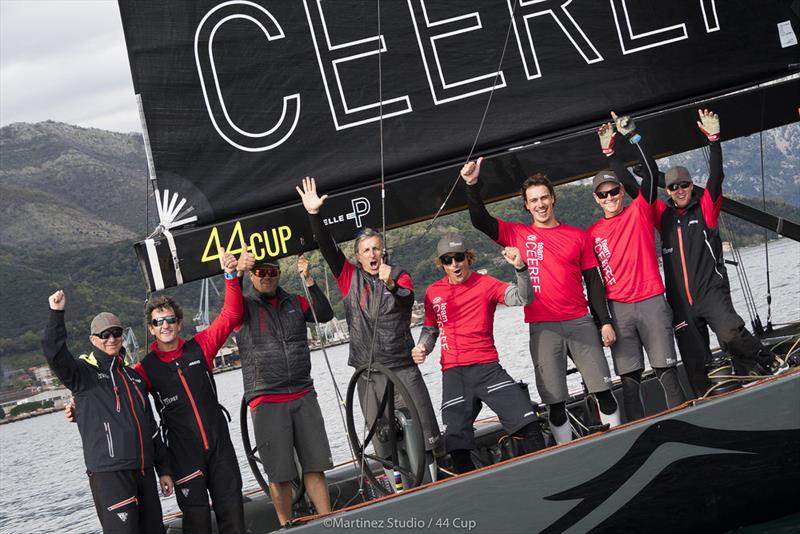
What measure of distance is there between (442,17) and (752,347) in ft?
7.04

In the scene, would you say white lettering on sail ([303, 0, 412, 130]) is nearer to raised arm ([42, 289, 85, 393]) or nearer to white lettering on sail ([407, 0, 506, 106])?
white lettering on sail ([407, 0, 506, 106])

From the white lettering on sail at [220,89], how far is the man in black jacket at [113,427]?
1026 millimetres

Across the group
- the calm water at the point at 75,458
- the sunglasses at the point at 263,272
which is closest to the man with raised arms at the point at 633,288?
the sunglasses at the point at 263,272

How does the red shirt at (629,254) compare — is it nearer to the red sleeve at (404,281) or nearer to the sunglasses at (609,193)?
the sunglasses at (609,193)

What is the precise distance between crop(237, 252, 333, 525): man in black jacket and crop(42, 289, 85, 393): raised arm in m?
0.80

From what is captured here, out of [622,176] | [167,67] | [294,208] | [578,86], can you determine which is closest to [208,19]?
[167,67]

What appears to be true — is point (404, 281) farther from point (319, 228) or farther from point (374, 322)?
point (319, 228)

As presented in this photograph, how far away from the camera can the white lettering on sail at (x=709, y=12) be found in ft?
15.4

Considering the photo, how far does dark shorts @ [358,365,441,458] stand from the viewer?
4.08m

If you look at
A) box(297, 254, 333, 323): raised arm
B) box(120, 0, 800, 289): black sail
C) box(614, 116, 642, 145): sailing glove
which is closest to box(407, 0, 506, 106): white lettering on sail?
box(120, 0, 800, 289): black sail

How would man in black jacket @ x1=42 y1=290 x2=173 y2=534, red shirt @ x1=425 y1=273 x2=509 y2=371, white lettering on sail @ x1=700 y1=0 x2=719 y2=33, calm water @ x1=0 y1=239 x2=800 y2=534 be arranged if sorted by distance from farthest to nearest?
calm water @ x1=0 y1=239 x2=800 y2=534
white lettering on sail @ x1=700 y1=0 x2=719 y2=33
red shirt @ x1=425 y1=273 x2=509 y2=371
man in black jacket @ x1=42 y1=290 x2=173 y2=534

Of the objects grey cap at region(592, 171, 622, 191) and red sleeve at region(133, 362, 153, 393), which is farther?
grey cap at region(592, 171, 622, 191)

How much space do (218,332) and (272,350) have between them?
258mm

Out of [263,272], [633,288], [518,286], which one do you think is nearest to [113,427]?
[263,272]
